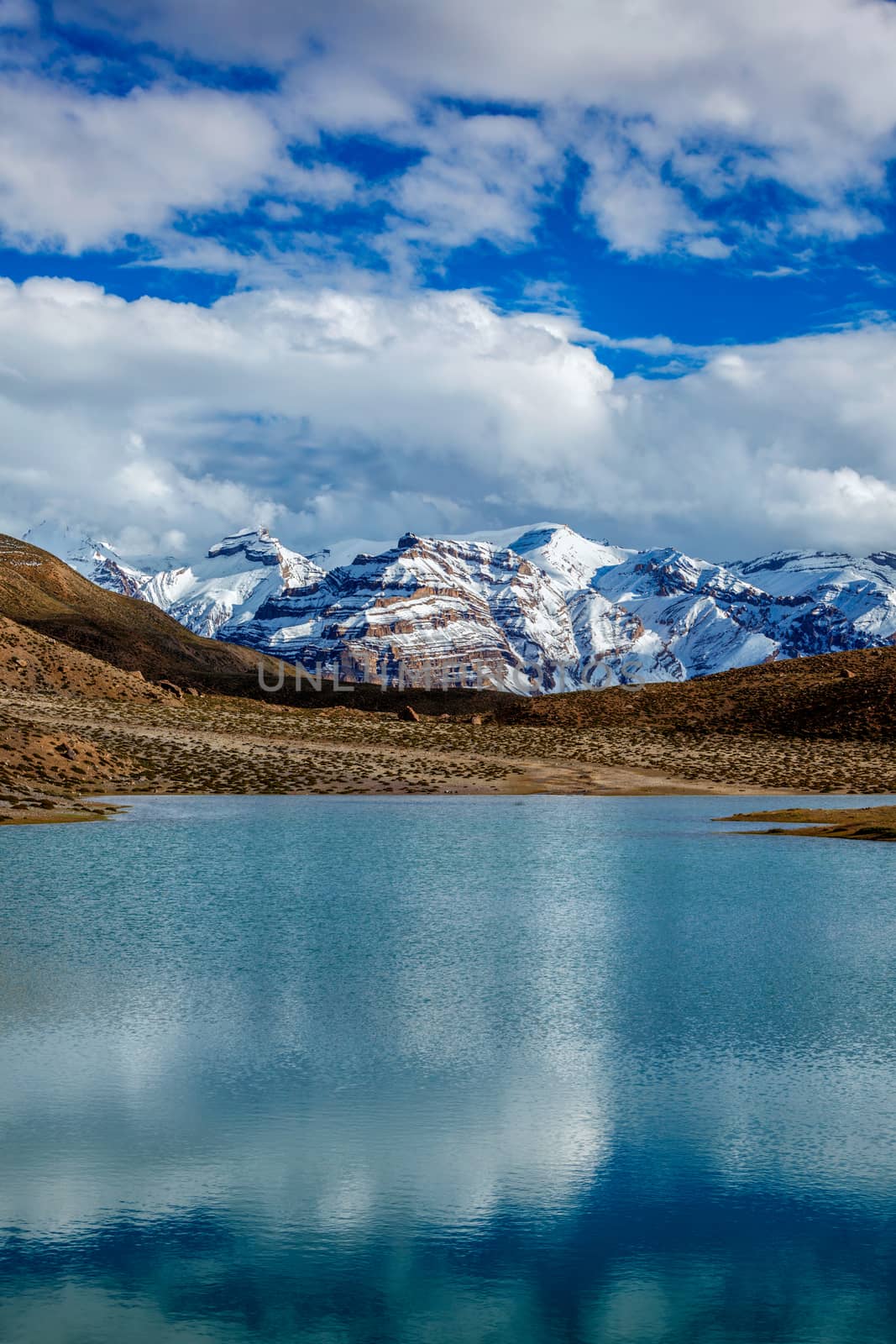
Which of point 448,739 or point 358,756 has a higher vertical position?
point 448,739

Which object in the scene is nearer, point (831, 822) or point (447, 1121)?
point (447, 1121)

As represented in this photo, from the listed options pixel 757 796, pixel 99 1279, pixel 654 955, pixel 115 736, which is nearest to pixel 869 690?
pixel 757 796

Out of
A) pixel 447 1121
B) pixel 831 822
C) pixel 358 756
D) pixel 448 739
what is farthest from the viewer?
pixel 448 739

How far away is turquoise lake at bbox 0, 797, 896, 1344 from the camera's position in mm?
10469

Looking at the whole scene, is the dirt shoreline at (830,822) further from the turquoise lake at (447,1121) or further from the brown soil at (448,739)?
the turquoise lake at (447,1121)

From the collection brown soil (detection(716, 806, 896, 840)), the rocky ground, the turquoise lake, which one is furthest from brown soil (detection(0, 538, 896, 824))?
the turquoise lake

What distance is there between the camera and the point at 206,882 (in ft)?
112

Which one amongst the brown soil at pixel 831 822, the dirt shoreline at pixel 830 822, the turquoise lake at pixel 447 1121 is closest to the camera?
the turquoise lake at pixel 447 1121

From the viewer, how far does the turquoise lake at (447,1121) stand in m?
10.5

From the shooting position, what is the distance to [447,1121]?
14.4 metres

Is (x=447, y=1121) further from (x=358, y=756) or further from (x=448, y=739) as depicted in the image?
(x=448, y=739)

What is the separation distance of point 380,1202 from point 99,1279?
2.74 meters

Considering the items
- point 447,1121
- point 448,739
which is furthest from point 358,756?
point 447,1121

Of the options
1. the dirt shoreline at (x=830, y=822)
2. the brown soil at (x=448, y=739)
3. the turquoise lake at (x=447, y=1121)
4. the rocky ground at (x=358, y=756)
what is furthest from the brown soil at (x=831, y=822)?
the rocky ground at (x=358, y=756)
